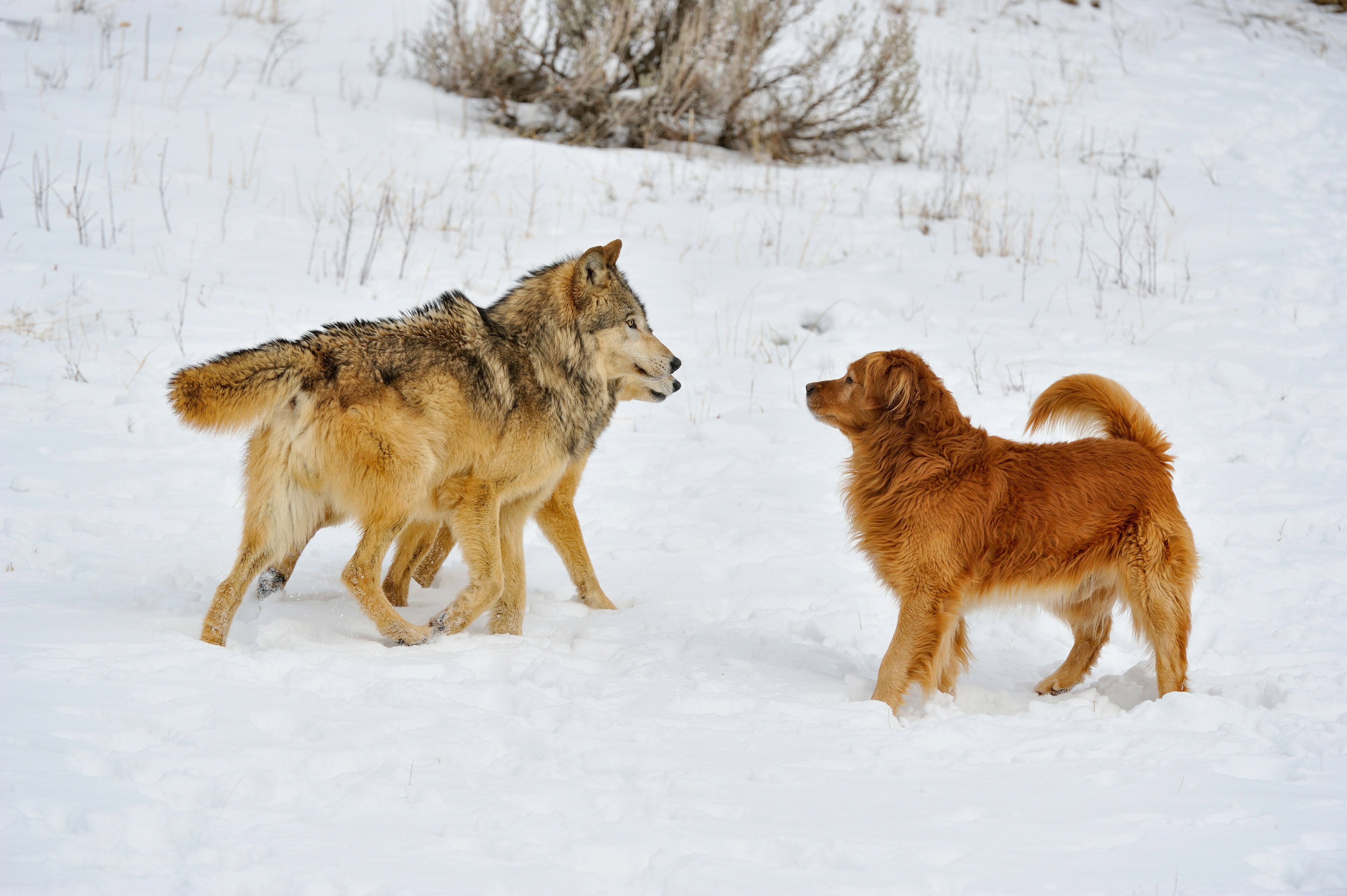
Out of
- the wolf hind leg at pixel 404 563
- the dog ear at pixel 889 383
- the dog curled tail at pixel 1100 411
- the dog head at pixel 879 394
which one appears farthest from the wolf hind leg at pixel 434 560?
the dog curled tail at pixel 1100 411

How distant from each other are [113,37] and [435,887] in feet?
46.4

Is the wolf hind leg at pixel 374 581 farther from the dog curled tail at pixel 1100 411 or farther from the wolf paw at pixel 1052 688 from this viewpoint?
the dog curled tail at pixel 1100 411

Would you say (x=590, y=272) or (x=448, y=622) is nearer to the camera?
(x=448, y=622)

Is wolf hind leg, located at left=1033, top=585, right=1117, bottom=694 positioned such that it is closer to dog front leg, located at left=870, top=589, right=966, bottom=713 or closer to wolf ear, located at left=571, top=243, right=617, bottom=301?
dog front leg, located at left=870, top=589, right=966, bottom=713

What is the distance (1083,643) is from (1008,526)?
85 cm

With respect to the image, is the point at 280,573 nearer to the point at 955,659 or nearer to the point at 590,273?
the point at 590,273

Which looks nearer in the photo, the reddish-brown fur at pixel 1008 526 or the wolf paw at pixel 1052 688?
the reddish-brown fur at pixel 1008 526

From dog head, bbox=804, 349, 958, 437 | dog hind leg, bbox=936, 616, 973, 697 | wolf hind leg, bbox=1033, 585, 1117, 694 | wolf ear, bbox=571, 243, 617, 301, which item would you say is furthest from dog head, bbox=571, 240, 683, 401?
wolf hind leg, bbox=1033, 585, 1117, 694

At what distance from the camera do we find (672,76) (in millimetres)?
12562

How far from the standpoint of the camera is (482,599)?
5.00 metres

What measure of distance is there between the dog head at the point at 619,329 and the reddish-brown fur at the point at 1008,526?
3.92ft

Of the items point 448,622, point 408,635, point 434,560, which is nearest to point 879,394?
point 448,622

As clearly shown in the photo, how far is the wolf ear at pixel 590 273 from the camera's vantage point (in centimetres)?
539

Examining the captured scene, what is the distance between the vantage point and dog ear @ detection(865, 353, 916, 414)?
4887 millimetres
